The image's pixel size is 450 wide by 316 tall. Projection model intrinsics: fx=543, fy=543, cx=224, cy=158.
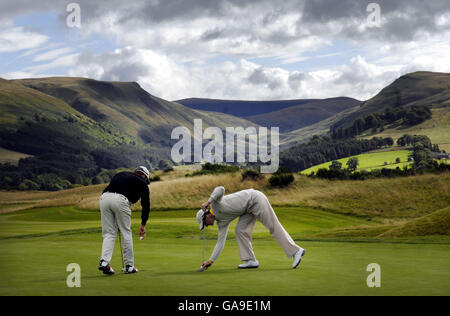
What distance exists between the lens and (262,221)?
13242 millimetres

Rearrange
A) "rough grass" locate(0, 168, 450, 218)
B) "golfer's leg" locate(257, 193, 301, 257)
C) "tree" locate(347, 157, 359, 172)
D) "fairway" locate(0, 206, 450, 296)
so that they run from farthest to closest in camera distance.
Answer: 1. "tree" locate(347, 157, 359, 172)
2. "rough grass" locate(0, 168, 450, 218)
3. "golfer's leg" locate(257, 193, 301, 257)
4. "fairway" locate(0, 206, 450, 296)

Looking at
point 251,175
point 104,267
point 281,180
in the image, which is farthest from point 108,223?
point 251,175

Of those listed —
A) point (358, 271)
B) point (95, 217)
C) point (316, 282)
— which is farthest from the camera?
point (95, 217)

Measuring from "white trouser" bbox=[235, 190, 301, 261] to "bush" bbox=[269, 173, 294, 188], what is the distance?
5495 centimetres

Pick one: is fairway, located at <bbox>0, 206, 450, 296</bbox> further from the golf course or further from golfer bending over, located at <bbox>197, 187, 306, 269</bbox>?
golfer bending over, located at <bbox>197, 187, 306, 269</bbox>

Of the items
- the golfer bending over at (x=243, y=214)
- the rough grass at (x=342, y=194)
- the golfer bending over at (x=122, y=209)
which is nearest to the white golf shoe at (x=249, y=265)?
the golfer bending over at (x=243, y=214)

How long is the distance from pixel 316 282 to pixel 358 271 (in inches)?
83.4

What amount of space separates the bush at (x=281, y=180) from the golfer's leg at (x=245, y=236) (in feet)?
180

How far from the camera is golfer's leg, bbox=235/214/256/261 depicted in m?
13.1

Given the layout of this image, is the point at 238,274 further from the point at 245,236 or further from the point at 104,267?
the point at 104,267

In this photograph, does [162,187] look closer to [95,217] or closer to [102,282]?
[95,217]

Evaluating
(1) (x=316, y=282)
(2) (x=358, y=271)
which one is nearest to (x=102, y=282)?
(1) (x=316, y=282)

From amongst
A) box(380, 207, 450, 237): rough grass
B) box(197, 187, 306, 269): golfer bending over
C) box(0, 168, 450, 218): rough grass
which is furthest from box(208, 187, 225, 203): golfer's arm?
box(0, 168, 450, 218): rough grass
